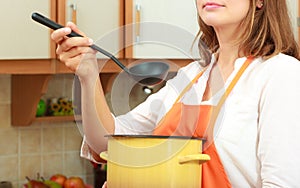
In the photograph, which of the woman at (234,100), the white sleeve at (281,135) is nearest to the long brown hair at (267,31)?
the woman at (234,100)

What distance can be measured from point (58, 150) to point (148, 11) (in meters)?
0.63

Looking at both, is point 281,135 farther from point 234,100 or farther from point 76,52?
point 76,52

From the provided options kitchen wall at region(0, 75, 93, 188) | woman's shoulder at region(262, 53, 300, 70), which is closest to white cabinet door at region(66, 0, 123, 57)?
kitchen wall at region(0, 75, 93, 188)

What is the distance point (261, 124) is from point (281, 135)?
54mm

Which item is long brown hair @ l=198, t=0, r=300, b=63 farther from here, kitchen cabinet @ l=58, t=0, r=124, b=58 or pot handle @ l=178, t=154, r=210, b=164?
kitchen cabinet @ l=58, t=0, r=124, b=58

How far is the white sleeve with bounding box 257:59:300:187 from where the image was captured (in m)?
1.14

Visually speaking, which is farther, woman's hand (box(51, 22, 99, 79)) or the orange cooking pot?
woman's hand (box(51, 22, 99, 79))

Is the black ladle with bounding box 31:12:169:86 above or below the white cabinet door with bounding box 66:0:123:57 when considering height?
below

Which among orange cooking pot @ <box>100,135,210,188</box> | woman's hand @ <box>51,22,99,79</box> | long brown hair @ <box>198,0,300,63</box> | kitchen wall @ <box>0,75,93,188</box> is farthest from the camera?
kitchen wall @ <box>0,75,93,188</box>

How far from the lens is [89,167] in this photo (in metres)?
2.50

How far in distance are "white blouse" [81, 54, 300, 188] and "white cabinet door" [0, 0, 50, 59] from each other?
70 centimetres

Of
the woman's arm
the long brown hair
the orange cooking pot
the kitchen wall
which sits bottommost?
the kitchen wall

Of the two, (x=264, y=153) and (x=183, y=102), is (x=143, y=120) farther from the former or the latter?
(x=264, y=153)

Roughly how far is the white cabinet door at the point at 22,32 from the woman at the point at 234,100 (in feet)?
2.19
